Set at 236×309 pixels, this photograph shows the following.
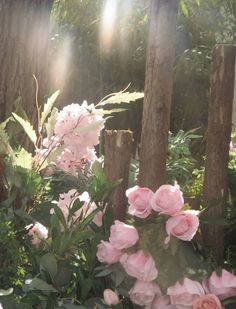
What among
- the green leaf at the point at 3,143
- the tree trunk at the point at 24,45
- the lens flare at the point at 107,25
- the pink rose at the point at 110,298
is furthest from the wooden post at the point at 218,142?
the lens flare at the point at 107,25

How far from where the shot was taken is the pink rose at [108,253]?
4.84 feet

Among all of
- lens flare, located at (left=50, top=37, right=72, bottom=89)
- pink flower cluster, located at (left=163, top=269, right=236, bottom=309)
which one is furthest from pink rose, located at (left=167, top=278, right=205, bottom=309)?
lens flare, located at (left=50, top=37, right=72, bottom=89)

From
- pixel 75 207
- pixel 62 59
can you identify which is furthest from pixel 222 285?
pixel 62 59

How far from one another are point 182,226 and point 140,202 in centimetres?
12

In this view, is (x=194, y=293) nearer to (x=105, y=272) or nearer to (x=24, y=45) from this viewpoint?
(x=105, y=272)

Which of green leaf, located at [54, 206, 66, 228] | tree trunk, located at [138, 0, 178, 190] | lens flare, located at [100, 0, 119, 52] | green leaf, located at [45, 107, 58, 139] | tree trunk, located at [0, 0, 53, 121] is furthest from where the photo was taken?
lens flare, located at [100, 0, 119, 52]

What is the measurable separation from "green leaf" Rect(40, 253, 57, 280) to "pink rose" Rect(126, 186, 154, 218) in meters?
0.23

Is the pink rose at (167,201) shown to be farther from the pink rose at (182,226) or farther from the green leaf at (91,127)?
the green leaf at (91,127)

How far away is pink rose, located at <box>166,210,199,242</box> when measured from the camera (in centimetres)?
143

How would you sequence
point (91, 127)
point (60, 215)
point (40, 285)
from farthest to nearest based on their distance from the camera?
point (91, 127) < point (60, 215) < point (40, 285)

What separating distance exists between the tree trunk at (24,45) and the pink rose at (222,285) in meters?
1.22

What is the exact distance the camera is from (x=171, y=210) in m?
1.44

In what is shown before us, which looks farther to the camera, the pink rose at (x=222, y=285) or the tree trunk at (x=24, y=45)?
the tree trunk at (x=24, y=45)

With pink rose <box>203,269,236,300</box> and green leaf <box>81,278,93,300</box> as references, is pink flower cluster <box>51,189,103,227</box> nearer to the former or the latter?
green leaf <box>81,278,93,300</box>
